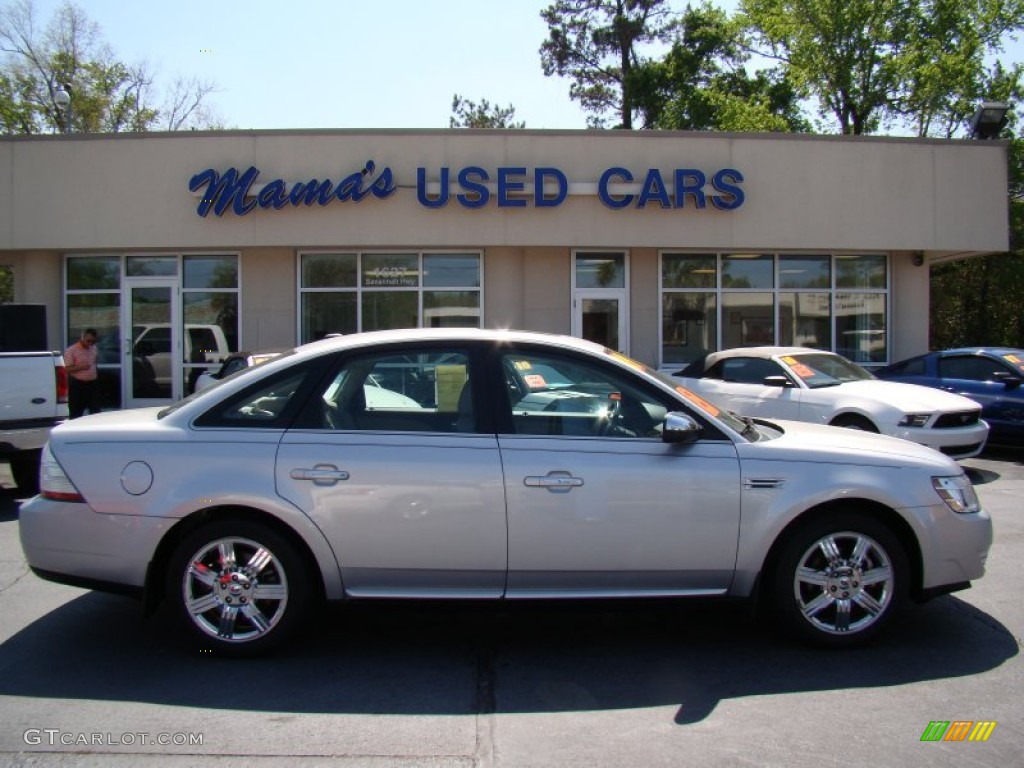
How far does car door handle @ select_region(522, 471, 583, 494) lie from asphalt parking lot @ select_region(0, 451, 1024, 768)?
607mm

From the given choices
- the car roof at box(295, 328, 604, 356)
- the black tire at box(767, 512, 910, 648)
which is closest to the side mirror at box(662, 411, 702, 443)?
the car roof at box(295, 328, 604, 356)

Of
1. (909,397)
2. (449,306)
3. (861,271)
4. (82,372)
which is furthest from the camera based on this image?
(861,271)

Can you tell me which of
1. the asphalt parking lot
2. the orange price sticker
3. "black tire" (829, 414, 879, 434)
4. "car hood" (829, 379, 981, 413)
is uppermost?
the orange price sticker

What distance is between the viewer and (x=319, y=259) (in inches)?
608

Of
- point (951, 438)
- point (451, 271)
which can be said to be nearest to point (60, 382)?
point (451, 271)

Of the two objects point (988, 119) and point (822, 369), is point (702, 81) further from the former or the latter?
point (822, 369)

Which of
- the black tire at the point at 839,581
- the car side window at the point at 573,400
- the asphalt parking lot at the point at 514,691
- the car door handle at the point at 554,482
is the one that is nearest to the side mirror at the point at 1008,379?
the asphalt parking lot at the point at 514,691

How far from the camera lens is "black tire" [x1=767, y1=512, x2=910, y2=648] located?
14.1 feet

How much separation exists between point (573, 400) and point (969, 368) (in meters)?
9.44

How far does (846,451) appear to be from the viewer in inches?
173

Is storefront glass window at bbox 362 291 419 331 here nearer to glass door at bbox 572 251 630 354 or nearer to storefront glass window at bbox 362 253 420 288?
storefront glass window at bbox 362 253 420 288

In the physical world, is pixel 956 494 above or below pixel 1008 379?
below

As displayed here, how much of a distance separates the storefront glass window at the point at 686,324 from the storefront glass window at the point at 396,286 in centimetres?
351

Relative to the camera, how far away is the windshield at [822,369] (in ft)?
33.4
